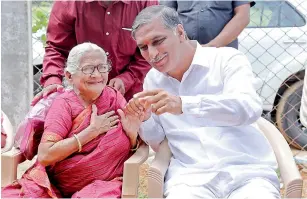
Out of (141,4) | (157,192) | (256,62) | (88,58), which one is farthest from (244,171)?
(256,62)

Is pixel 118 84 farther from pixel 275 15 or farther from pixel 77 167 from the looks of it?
pixel 275 15

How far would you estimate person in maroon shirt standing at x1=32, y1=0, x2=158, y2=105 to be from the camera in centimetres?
329

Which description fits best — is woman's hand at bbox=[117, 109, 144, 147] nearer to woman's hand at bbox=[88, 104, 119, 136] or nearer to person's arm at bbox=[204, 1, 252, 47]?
woman's hand at bbox=[88, 104, 119, 136]

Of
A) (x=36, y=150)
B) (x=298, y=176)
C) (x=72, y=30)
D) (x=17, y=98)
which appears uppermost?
(x=72, y=30)

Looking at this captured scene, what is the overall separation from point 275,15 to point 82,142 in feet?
10.3

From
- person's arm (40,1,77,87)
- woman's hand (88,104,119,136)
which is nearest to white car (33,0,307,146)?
person's arm (40,1,77,87)

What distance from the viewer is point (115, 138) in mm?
2848

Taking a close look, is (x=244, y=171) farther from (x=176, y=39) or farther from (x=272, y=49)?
(x=272, y=49)

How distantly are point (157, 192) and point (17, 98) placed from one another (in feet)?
7.16

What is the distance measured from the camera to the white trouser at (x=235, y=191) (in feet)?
7.94

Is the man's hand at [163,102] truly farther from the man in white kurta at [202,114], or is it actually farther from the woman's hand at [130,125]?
the woman's hand at [130,125]

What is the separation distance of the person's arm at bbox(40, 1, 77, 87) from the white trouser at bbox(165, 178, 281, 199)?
113 cm

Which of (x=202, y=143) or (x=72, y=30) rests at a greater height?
(x=72, y=30)

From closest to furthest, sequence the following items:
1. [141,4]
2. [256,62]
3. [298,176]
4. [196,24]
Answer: [298,176] → [141,4] → [196,24] → [256,62]
